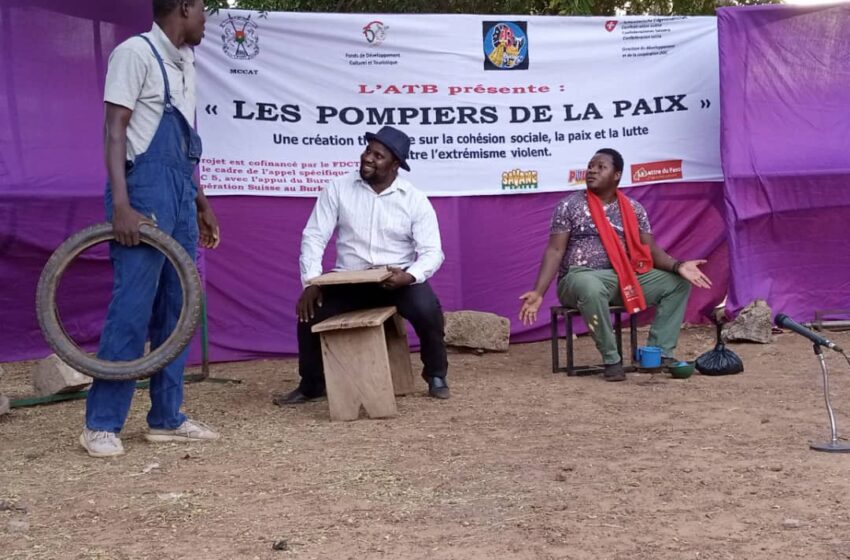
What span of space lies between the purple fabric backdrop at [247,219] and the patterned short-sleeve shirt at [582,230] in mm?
1066

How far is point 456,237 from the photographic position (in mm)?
7895

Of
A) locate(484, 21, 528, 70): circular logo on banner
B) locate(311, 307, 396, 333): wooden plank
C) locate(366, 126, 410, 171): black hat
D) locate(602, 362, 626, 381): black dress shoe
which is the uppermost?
locate(484, 21, 528, 70): circular logo on banner

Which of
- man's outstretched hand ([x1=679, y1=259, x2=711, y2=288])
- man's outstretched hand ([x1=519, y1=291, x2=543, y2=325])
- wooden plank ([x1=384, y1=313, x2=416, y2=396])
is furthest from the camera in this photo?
man's outstretched hand ([x1=679, y1=259, x2=711, y2=288])

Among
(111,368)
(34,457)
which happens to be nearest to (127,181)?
(111,368)

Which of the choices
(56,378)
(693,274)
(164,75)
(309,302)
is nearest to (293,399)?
(309,302)

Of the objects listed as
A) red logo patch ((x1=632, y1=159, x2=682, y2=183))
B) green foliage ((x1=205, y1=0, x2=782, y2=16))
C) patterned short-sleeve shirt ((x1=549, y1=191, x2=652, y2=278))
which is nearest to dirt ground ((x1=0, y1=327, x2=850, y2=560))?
patterned short-sleeve shirt ((x1=549, y1=191, x2=652, y2=278))

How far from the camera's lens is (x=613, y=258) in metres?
6.87

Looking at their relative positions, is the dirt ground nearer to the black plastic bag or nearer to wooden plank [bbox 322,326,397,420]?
wooden plank [bbox 322,326,397,420]

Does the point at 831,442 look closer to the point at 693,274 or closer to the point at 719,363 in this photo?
the point at 719,363

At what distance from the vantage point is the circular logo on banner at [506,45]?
7828mm

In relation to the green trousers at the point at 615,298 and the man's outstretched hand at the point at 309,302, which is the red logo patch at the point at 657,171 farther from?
the man's outstretched hand at the point at 309,302

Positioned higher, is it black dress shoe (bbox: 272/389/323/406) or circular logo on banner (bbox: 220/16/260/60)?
circular logo on banner (bbox: 220/16/260/60)

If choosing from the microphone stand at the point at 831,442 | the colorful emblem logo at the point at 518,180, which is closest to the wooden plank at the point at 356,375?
the microphone stand at the point at 831,442

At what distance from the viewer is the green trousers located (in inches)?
264
